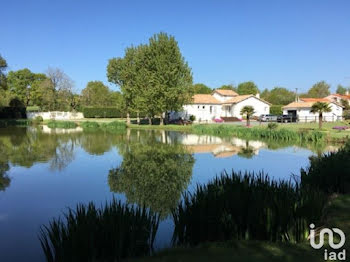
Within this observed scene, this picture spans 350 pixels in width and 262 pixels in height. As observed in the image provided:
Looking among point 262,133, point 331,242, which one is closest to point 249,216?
point 331,242

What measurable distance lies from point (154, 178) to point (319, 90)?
97.7 metres

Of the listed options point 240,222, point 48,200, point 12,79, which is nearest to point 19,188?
point 48,200

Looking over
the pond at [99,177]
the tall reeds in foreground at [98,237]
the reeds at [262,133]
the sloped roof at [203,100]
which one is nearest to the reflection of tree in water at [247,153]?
the pond at [99,177]

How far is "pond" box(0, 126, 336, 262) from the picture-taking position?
6.76m


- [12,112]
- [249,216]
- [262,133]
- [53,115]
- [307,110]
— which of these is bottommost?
[249,216]

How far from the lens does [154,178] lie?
37.3 feet

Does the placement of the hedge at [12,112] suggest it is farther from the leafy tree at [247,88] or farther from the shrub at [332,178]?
the shrub at [332,178]

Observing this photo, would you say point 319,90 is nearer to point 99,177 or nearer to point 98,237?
point 99,177

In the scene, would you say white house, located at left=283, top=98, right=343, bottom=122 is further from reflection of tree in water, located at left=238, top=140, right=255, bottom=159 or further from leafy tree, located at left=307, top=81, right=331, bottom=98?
leafy tree, located at left=307, top=81, right=331, bottom=98

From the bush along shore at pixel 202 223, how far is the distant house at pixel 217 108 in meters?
43.7

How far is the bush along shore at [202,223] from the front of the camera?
4.38m

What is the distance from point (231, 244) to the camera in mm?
4789

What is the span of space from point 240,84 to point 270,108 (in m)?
37.4

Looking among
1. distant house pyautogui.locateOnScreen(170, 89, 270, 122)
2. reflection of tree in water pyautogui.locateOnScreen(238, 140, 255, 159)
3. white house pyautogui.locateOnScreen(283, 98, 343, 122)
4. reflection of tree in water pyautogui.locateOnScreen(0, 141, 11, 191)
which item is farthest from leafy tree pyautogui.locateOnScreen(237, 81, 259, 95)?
reflection of tree in water pyautogui.locateOnScreen(0, 141, 11, 191)
